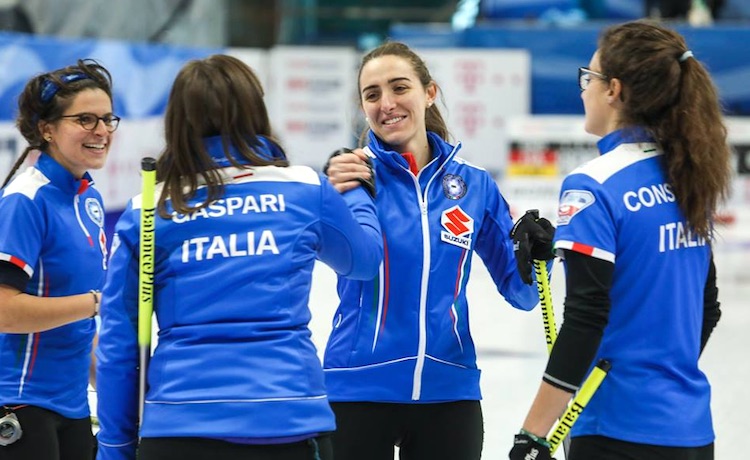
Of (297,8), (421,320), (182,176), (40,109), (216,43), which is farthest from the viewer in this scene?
(297,8)

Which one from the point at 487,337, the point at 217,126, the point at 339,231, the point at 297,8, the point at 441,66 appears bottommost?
the point at 487,337

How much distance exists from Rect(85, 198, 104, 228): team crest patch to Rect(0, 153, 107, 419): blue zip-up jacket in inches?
1.9

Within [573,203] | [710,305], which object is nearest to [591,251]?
[573,203]

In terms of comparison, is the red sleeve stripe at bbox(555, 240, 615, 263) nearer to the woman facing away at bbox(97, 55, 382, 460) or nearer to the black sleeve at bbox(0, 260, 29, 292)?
the woman facing away at bbox(97, 55, 382, 460)

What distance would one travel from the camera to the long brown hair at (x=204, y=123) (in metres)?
2.20

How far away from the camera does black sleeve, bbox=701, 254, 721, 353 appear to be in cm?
253

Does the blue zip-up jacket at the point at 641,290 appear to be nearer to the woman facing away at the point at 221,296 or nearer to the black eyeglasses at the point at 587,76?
the black eyeglasses at the point at 587,76

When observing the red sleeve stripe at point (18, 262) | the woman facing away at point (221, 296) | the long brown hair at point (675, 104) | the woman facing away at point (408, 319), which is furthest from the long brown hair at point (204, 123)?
the long brown hair at point (675, 104)

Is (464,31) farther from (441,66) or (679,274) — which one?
(679,274)

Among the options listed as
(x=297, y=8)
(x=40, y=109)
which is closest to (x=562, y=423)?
(x=40, y=109)

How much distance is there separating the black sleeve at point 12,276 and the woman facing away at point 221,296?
555mm

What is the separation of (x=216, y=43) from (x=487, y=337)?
8.97 metres

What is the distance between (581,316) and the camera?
7.30 feet

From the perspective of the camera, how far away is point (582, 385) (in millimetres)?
2330
